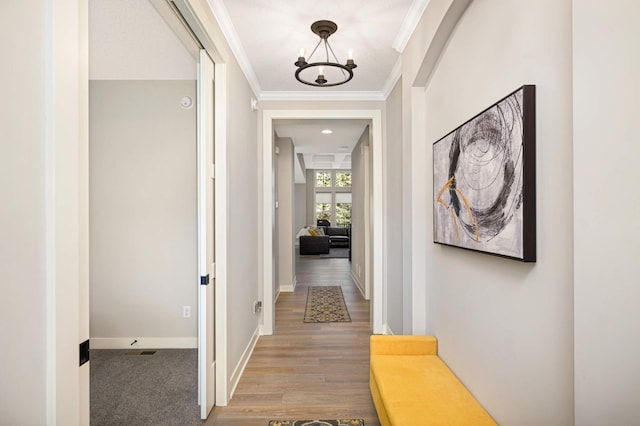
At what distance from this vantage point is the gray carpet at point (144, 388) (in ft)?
7.20

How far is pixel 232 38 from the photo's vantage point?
2545 millimetres

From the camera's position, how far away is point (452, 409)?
1497mm

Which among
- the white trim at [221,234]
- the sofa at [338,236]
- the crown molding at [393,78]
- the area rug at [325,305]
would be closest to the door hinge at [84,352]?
the white trim at [221,234]

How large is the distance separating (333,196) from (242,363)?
1054 cm

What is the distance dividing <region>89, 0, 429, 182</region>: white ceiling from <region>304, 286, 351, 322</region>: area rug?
2.68 m

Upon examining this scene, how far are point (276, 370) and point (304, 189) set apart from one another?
9.95 m

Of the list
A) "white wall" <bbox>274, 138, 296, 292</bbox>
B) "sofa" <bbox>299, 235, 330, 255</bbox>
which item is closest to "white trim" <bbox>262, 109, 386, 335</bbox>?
"white wall" <bbox>274, 138, 296, 292</bbox>

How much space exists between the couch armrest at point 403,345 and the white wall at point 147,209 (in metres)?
1.99

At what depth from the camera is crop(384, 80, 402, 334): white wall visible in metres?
3.17

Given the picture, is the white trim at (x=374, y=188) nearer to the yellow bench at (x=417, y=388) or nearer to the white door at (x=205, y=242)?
the white door at (x=205, y=242)

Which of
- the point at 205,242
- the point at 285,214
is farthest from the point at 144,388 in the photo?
the point at 285,214
